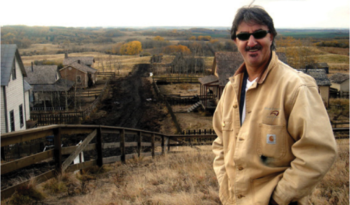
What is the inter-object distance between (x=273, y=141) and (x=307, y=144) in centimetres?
21

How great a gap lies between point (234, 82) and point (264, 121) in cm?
49

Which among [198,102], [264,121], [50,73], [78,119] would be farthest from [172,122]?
[264,121]

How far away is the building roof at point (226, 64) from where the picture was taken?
95.1 feet

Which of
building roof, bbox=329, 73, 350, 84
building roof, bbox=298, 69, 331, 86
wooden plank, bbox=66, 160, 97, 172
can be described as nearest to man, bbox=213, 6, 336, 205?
wooden plank, bbox=66, 160, 97, 172

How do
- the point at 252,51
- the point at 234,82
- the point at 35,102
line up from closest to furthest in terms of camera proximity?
the point at 252,51 → the point at 234,82 → the point at 35,102

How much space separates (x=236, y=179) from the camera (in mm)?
2168

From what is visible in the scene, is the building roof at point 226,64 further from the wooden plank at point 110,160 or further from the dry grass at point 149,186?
the dry grass at point 149,186

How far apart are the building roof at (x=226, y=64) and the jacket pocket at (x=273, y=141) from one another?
26.5m

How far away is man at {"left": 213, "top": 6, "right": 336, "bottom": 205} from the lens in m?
1.80

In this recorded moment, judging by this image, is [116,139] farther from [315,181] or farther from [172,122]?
[315,181]

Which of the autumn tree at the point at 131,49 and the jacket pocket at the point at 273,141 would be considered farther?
the autumn tree at the point at 131,49

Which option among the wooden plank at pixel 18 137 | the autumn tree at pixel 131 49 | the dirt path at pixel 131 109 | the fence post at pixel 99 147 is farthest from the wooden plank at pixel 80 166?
the autumn tree at pixel 131 49

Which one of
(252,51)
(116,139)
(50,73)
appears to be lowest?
(116,139)

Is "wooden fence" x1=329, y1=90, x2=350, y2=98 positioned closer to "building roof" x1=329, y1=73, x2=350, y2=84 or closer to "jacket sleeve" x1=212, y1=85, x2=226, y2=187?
"building roof" x1=329, y1=73, x2=350, y2=84
